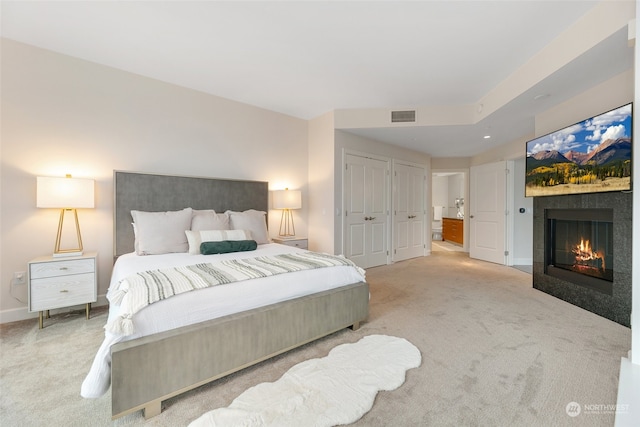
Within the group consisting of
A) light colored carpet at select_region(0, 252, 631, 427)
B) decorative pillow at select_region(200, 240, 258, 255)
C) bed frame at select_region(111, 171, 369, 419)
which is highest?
decorative pillow at select_region(200, 240, 258, 255)

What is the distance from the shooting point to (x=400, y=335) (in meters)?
2.32

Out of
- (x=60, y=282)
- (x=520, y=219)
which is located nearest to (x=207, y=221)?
(x=60, y=282)

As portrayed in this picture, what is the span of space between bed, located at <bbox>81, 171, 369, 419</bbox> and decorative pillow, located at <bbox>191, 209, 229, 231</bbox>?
36 cm

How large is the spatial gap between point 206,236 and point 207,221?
0.31 meters

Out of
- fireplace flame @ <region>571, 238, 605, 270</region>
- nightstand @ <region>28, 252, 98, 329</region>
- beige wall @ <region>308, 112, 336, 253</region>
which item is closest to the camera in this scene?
nightstand @ <region>28, 252, 98, 329</region>

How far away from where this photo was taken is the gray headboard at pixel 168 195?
3.02 metres

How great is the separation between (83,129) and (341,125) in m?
3.27

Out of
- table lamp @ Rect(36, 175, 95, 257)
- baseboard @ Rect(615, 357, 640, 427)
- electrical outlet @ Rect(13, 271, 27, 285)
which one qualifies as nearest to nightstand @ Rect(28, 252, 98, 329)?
table lamp @ Rect(36, 175, 95, 257)

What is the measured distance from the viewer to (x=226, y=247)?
2783mm

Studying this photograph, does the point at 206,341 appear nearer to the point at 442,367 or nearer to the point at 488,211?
the point at 442,367

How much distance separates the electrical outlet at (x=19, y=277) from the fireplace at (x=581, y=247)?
19.0 ft

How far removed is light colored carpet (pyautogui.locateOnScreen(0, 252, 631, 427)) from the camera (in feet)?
4.71

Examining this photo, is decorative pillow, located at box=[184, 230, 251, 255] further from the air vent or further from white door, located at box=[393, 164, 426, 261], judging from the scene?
white door, located at box=[393, 164, 426, 261]

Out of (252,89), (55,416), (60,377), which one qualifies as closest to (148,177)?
(252,89)
